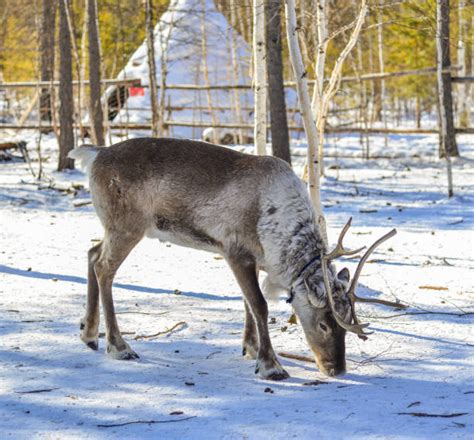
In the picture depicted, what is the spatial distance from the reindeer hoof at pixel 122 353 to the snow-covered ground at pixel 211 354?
0.31 feet

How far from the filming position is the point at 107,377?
4.71 metres

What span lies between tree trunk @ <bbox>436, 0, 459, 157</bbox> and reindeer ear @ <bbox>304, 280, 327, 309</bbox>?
628cm

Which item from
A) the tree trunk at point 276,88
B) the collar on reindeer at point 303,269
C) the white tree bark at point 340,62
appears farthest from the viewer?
the tree trunk at point 276,88

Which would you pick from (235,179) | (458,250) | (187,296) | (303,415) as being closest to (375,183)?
(458,250)

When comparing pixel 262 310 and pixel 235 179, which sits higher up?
pixel 235 179

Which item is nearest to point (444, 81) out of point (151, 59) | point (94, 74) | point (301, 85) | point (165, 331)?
point (151, 59)

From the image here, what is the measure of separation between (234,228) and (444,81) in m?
11.7

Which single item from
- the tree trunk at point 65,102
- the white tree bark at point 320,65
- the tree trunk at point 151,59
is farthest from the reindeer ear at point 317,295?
the tree trunk at point 65,102

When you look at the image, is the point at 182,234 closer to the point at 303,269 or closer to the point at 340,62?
the point at 303,269

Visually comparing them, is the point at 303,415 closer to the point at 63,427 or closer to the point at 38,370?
the point at 63,427

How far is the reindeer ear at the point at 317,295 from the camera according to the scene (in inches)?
183

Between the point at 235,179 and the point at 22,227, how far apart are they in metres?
5.87

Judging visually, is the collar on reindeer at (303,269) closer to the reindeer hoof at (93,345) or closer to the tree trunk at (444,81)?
the reindeer hoof at (93,345)

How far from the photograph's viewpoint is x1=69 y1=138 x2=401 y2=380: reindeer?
471 centimetres
